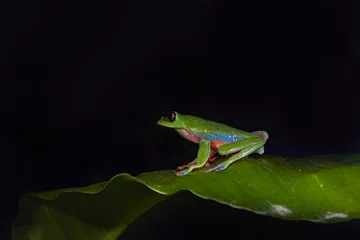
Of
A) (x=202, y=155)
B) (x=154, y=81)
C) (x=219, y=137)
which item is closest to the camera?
(x=202, y=155)

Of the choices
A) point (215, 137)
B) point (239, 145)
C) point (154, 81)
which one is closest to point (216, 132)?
point (215, 137)

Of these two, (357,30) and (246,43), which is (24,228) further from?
(357,30)

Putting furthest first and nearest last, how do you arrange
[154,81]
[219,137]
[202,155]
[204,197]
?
[154,81]
[219,137]
[202,155]
[204,197]

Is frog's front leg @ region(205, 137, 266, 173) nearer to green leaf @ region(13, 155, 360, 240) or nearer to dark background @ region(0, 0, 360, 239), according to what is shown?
green leaf @ region(13, 155, 360, 240)

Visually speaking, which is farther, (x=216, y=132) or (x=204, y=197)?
(x=216, y=132)

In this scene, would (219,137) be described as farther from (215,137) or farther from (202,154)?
(202,154)
